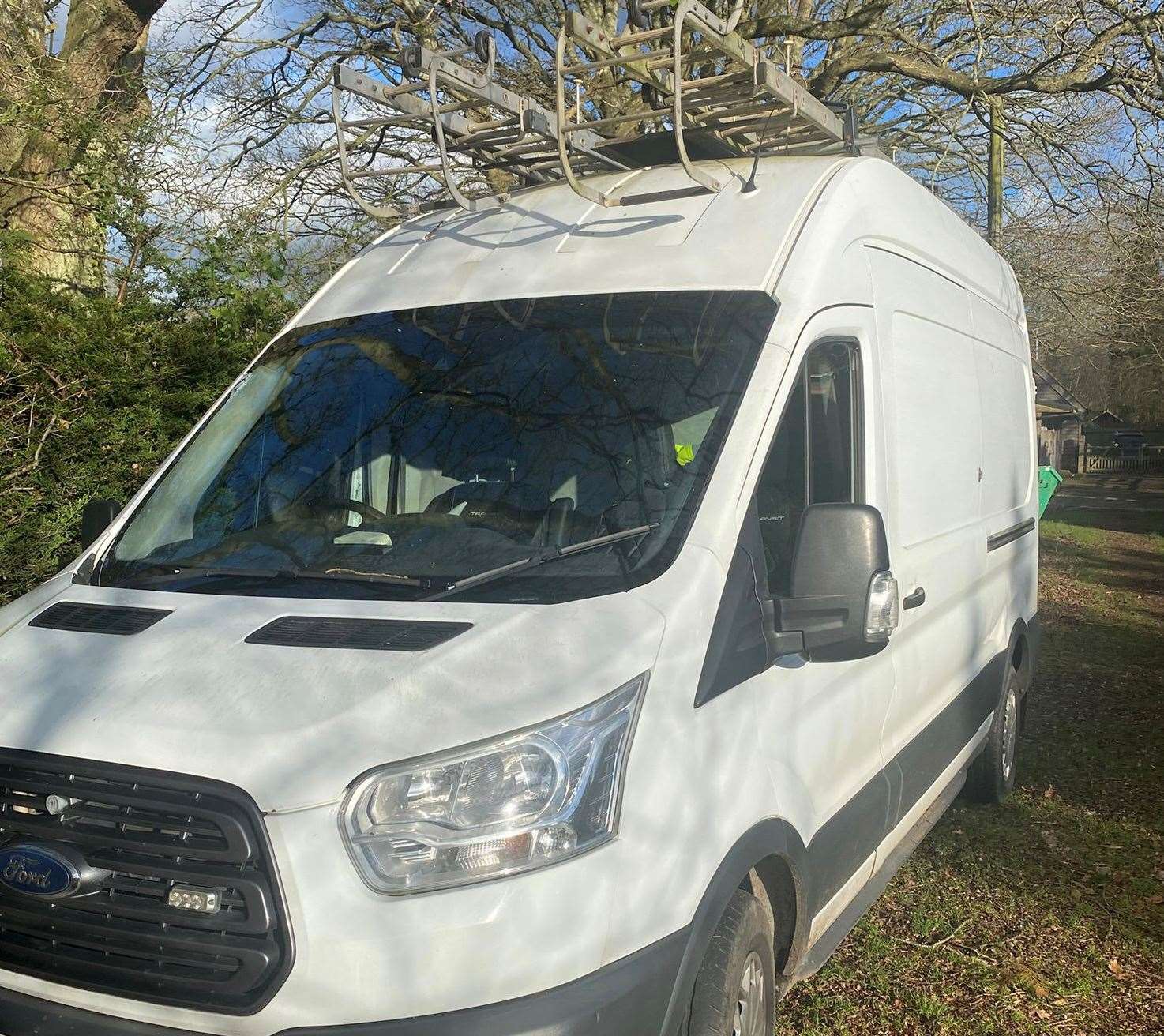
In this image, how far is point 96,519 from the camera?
12.3ft

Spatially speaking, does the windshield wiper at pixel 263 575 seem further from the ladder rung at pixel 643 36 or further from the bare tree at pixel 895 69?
the bare tree at pixel 895 69

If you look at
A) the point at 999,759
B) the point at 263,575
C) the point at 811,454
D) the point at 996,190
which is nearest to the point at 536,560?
the point at 263,575

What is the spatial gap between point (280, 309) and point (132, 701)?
530 cm

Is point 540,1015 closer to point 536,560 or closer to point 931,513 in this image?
point 536,560

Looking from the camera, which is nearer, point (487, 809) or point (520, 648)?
point (487, 809)

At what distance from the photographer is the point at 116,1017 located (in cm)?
229

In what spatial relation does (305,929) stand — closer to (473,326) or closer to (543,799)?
(543,799)

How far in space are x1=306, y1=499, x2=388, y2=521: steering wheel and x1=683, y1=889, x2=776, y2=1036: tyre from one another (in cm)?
140

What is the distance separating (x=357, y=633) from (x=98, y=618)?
29.0 inches

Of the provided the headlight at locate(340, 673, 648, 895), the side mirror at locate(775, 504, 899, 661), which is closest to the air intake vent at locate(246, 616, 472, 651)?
the headlight at locate(340, 673, 648, 895)

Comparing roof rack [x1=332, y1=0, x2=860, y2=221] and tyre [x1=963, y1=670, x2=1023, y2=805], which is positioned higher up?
roof rack [x1=332, y1=0, x2=860, y2=221]

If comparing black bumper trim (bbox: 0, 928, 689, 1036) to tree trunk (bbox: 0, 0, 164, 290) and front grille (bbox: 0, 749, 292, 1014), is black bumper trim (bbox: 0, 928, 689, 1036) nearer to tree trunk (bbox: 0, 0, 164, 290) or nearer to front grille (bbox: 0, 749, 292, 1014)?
front grille (bbox: 0, 749, 292, 1014)

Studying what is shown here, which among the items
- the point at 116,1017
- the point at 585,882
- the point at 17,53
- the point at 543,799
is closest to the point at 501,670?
the point at 543,799

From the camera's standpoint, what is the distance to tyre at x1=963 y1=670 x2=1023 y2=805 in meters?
5.84
